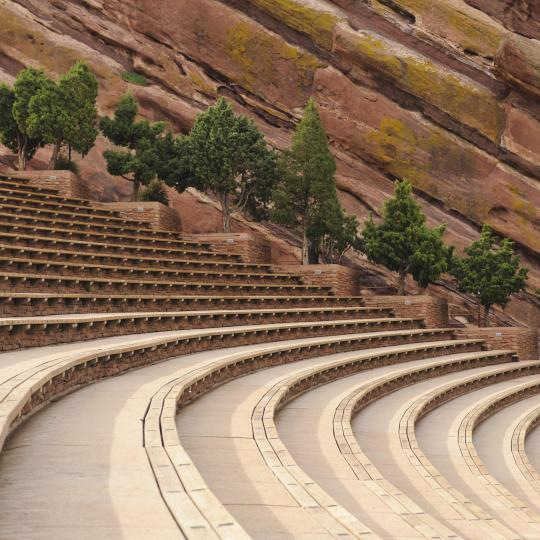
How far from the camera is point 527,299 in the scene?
42031 millimetres

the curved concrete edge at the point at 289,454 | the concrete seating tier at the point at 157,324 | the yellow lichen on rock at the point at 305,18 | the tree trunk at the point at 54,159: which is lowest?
the curved concrete edge at the point at 289,454

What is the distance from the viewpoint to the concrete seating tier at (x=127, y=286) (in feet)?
65.3

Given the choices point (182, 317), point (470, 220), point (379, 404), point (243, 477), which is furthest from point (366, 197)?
point (243, 477)

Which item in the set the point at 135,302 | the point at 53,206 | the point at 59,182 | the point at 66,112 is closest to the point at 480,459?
the point at 135,302

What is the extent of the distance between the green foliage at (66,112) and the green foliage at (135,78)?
7.80 m

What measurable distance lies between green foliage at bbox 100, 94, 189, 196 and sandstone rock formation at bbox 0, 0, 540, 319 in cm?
393

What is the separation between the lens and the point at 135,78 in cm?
4466

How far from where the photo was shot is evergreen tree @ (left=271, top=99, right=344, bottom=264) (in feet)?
119

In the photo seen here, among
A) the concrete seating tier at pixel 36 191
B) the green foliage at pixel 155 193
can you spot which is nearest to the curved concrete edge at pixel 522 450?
the concrete seating tier at pixel 36 191

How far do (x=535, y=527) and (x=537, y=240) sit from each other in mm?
34300

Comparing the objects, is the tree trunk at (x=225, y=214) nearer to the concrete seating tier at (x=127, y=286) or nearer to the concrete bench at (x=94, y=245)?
the concrete bench at (x=94, y=245)

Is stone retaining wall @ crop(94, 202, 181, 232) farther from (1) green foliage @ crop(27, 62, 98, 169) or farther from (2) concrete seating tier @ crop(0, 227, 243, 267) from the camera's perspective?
(1) green foliage @ crop(27, 62, 98, 169)

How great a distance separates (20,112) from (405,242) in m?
19.0

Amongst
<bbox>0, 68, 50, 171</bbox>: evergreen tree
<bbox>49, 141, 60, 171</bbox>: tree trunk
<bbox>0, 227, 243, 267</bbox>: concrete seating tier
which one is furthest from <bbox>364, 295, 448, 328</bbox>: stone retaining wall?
<bbox>0, 68, 50, 171</bbox>: evergreen tree
